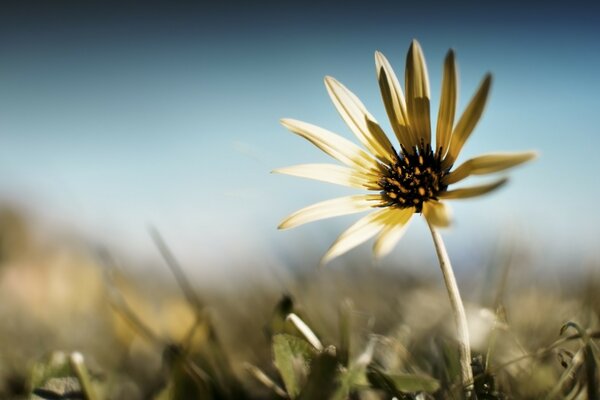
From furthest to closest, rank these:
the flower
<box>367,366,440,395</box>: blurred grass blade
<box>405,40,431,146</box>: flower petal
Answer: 1. <box>405,40,431,146</box>: flower petal
2. the flower
3. <box>367,366,440,395</box>: blurred grass blade

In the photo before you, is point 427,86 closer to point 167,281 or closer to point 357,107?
point 357,107

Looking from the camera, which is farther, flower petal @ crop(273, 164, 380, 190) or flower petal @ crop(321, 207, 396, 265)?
flower petal @ crop(273, 164, 380, 190)

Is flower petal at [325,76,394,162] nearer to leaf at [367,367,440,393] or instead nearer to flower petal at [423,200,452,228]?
flower petal at [423,200,452,228]

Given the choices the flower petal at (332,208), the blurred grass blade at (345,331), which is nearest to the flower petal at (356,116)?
the flower petal at (332,208)

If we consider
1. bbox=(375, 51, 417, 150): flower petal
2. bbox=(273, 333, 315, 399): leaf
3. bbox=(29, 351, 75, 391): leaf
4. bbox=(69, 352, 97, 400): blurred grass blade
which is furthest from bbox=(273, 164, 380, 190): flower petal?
bbox=(29, 351, 75, 391): leaf

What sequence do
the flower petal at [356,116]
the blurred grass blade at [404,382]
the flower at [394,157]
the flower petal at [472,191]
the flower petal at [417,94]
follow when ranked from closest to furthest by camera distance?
the flower petal at [472,191] → the blurred grass blade at [404,382] → the flower at [394,157] → the flower petal at [417,94] → the flower petal at [356,116]

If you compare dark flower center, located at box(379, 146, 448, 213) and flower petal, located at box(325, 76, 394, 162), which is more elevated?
flower petal, located at box(325, 76, 394, 162)

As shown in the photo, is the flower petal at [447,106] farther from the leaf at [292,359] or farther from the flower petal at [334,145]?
the leaf at [292,359]
